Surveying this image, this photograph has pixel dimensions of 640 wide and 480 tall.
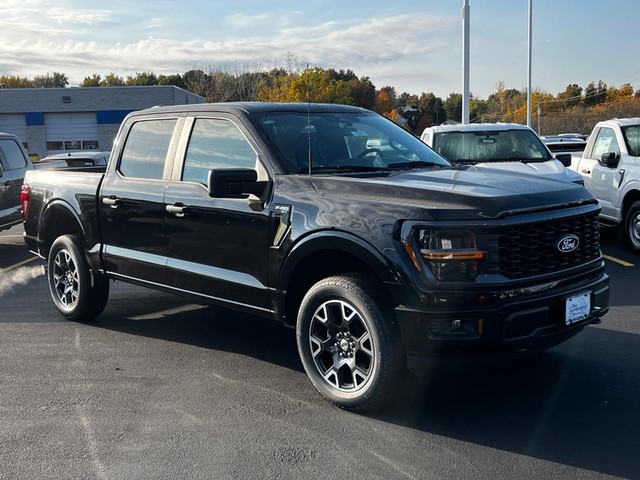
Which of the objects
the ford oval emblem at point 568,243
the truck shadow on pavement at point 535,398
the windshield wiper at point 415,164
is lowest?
the truck shadow on pavement at point 535,398

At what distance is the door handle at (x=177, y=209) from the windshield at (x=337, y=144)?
0.88m

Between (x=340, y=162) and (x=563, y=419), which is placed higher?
(x=340, y=162)

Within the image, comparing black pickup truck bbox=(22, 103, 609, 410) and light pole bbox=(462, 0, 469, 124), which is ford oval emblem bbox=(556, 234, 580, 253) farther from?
light pole bbox=(462, 0, 469, 124)

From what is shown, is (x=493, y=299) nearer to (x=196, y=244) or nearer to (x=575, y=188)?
(x=575, y=188)

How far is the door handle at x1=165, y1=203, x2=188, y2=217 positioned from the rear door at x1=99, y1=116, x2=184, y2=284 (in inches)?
5.7

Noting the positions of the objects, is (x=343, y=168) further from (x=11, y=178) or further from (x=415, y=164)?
(x=11, y=178)

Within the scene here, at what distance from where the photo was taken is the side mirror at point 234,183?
4.79 meters

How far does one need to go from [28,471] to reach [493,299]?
2.70 m

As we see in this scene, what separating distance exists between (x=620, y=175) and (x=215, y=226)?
23.6ft

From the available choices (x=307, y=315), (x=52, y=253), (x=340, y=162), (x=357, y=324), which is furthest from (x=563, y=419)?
(x=52, y=253)

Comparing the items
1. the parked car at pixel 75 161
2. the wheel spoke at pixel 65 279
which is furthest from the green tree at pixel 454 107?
the wheel spoke at pixel 65 279

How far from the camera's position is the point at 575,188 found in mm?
4789

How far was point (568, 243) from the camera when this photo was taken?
4551 millimetres

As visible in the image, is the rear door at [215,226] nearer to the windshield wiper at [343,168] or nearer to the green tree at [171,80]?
the windshield wiper at [343,168]
